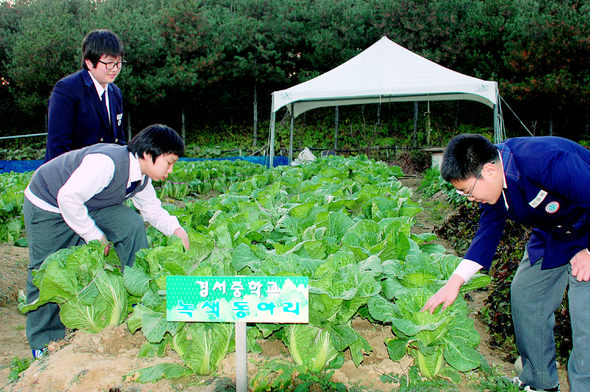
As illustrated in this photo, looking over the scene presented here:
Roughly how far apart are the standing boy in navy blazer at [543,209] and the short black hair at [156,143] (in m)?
1.46

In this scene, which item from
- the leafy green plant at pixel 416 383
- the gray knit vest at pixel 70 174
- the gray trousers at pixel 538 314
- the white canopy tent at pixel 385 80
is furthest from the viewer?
the white canopy tent at pixel 385 80

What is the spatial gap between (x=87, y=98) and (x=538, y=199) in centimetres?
274

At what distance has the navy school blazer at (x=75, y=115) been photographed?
2898 mm

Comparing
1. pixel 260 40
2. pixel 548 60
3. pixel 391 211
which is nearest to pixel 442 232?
pixel 391 211

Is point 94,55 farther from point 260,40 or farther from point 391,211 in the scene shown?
point 260,40

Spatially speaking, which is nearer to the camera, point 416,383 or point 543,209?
point 543,209

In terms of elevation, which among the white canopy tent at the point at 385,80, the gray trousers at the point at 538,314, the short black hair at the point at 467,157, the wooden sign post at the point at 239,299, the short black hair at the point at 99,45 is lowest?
the gray trousers at the point at 538,314

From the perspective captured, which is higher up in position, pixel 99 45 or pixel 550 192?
pixel 99 45

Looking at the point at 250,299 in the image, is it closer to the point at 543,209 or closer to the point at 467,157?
the point at 467,157

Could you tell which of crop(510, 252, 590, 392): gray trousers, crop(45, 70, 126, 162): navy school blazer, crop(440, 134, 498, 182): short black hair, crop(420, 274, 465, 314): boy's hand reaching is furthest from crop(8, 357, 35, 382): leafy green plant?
crop(510, 252, 590, 392): gray trousers

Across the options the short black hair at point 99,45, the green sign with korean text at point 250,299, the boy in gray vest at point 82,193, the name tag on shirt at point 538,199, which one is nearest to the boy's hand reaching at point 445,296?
the name tag on shirt at point 538,199

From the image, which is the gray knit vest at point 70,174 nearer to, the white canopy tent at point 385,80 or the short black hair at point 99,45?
the short black hair at point 99,45

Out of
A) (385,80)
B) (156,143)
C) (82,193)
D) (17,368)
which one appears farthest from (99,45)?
(385,80)

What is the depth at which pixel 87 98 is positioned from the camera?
2994 mm
